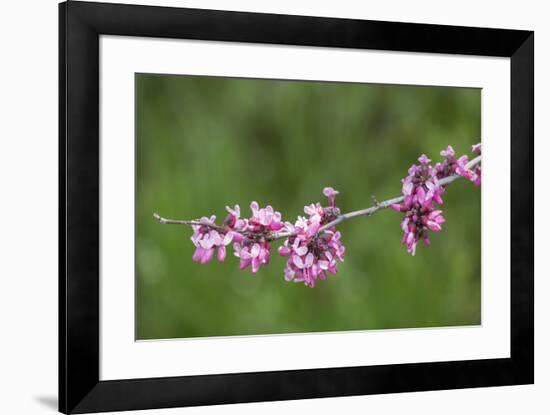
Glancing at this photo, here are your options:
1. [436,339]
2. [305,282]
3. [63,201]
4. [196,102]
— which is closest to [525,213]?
→ [436,339]

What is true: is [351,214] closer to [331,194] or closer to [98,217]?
[331,194]

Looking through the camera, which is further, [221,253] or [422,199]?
[422,199]

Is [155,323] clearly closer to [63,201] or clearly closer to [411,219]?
[63,201]

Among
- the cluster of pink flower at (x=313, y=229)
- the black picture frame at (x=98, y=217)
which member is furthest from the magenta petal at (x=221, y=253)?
the black picture frame at (x=98, y=217)

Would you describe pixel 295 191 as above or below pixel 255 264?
above

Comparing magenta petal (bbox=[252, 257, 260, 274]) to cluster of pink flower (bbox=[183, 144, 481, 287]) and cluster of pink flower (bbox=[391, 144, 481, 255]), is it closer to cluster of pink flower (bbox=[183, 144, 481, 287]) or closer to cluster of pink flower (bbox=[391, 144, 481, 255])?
cluster of pink flower (bbox=[183, 144, 481, 287])

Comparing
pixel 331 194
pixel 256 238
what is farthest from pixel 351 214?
pixel 256 238
